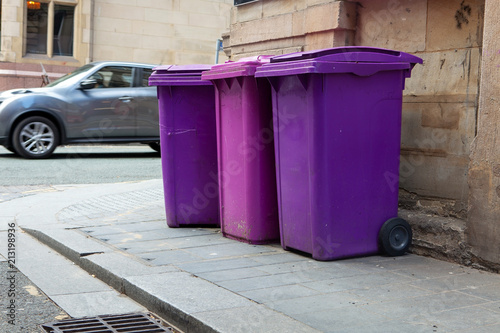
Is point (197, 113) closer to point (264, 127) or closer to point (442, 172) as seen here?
point (264, 127)

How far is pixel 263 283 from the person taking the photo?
4133 mm

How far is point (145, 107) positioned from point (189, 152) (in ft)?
23.8

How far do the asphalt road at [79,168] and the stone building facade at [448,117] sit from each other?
529 centimetres

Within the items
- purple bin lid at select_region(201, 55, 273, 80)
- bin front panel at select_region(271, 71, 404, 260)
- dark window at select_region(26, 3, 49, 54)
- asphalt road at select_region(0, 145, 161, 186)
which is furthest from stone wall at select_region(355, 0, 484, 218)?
dark window at select_region(26, 3, 49, 54)

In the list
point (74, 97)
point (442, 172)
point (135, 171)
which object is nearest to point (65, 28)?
point (74, 97)

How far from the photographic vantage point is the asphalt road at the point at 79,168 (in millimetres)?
9883

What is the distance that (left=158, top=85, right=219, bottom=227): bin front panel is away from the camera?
5867mm

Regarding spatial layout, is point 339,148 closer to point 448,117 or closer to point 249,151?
point 249,151

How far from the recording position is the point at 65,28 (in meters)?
21.9

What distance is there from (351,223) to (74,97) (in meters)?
8.75

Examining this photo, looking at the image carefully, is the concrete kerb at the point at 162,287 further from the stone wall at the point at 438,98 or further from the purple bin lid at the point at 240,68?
the stone wall at the point at 438,98

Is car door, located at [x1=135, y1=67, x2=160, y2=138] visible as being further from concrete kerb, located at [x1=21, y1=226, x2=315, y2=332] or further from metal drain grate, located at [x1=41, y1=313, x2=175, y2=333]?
metal drain grate, located at [x1=41, y1=313, x2=175, y2=333]

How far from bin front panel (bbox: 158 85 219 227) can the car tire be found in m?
6.80

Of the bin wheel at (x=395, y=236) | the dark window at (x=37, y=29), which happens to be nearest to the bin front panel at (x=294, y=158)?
the bin wheel at (x=395, y=236)
